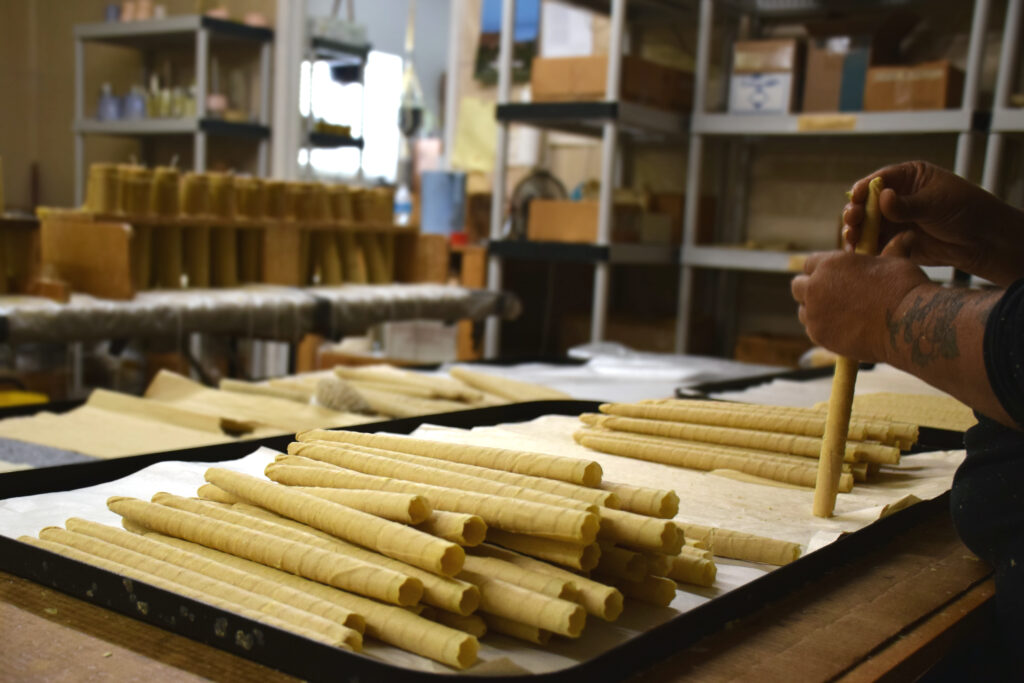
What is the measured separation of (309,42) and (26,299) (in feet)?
13.4

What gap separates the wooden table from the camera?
2.54 feet

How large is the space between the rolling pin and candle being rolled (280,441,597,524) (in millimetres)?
434

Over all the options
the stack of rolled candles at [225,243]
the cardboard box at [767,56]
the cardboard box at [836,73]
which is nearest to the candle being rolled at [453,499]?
the stack of rolled candles at [225,243]

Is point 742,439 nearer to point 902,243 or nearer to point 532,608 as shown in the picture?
point 902,243

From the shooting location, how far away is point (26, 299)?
308 cm

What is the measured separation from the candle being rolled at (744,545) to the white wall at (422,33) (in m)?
9.72

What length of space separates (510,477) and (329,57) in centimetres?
660

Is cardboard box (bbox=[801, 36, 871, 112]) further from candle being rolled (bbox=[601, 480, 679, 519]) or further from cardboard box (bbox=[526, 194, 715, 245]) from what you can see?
candle being rolled (bbox=[601, 480, 679, 519])

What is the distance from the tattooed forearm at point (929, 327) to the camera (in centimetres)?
95

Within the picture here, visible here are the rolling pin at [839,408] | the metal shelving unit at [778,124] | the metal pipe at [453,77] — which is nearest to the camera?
the rolling pin at [839,408]

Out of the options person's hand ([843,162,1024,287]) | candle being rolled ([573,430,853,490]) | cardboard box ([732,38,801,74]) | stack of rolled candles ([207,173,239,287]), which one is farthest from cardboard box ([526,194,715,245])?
person's hand ([843,162,1024,287])

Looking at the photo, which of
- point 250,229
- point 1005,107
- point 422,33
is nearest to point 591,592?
point 250,229

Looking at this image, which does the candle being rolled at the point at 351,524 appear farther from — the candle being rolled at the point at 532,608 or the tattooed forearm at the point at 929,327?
the tattooed forearm at the point at 929,327

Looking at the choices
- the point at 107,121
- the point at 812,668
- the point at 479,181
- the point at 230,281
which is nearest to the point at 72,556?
the point at 812,668
